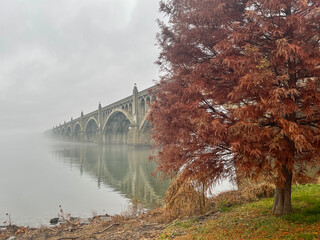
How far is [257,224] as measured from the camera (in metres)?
6.26

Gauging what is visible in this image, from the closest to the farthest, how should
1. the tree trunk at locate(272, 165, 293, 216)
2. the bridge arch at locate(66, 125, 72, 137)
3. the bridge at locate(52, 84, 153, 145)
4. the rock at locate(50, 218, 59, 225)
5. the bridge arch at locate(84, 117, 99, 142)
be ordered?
the tree trunk at locate(272, 165, 293, 216) → the rock at locate(50, 218, 59, 225) → the bridge at locate(52, 84, 153, 145) → the bridge arch at locate(84, 117, 99, 142) → the bridge arch at locate(66, 125, 72, 137)

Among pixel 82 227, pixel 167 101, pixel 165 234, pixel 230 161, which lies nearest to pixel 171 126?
pixel 167 101

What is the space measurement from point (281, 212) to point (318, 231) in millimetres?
1382

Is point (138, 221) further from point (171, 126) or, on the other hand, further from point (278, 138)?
point (278, 138)

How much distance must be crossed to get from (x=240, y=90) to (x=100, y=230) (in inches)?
286

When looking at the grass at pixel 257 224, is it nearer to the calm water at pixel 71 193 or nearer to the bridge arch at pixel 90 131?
the calm water at pixel 71 193

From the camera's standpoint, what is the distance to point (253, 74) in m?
4.55

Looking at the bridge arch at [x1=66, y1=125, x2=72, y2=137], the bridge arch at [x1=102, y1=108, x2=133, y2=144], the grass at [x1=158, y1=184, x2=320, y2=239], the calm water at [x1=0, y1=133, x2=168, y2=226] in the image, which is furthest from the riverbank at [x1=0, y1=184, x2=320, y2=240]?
the bridge arch at [x1=66, y1=125, x2=72, y2=137]

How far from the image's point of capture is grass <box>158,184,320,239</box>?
545 centimetres

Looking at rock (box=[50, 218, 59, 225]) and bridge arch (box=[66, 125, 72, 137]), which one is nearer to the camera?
rock (box=[50, 218, 59, 225])

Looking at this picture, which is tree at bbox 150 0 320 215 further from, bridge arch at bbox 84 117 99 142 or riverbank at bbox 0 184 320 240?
bridge arch at bbox 84 117 99 142

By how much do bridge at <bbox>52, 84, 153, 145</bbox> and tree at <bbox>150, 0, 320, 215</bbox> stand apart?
13829mm

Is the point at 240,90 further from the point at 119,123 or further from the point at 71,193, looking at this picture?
the point at 119,123

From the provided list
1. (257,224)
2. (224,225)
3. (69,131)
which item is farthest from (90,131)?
(257,224)
